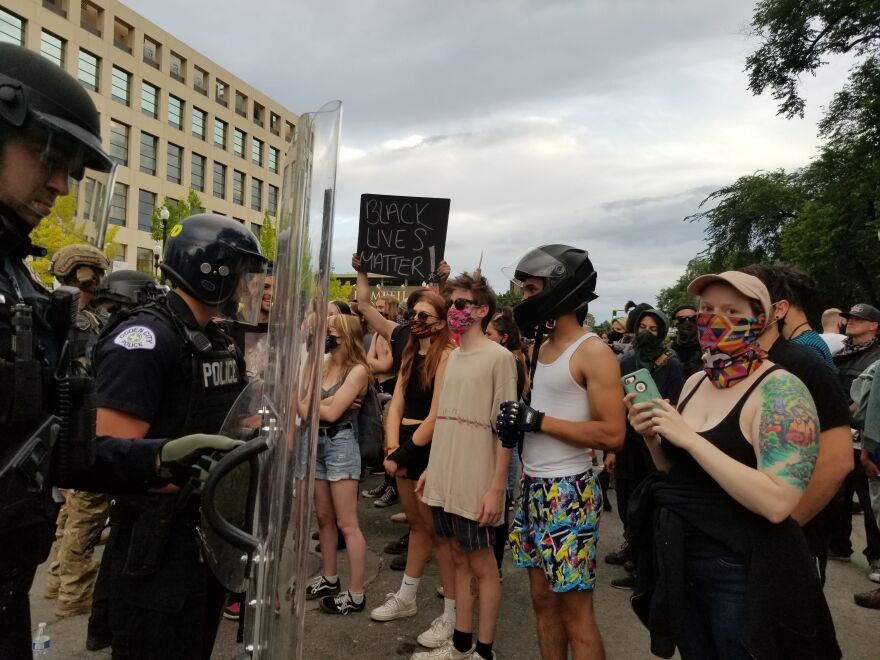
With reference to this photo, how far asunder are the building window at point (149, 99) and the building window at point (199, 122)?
12.3 ft

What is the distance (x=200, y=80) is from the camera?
44.5 meters

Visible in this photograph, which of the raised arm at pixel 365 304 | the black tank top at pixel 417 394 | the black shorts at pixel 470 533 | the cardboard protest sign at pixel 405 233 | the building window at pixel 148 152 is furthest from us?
the building window at pixel 148 152

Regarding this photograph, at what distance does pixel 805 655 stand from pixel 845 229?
2488 cm

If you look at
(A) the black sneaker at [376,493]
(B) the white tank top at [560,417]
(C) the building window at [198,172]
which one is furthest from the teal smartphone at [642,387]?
(C) the building window at [198,172]

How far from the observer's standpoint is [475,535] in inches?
120

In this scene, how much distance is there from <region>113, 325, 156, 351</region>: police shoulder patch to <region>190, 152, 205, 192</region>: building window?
150 feet

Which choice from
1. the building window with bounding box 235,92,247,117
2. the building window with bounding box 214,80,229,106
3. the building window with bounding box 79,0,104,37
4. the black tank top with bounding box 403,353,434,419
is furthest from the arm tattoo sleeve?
the building window with bounding box 235,92,247,117

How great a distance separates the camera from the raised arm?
4730 mm

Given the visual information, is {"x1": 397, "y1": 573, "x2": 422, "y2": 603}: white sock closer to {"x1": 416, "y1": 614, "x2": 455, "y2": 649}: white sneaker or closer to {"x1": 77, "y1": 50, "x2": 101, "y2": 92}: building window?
{"x1": 416, "y1": 614, "x2": 455, "y2": 649}: white sneaker

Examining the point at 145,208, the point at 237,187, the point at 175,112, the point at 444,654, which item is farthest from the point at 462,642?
the point at 237,187

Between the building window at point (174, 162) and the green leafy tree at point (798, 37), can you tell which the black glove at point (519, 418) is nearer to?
the green leafy tree at point (798, 37)

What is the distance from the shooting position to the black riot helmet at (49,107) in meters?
1.36

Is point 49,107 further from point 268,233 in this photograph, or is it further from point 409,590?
point 268,233

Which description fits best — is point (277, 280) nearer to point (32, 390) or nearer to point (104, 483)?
point (32, 390)
